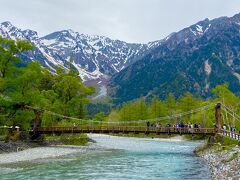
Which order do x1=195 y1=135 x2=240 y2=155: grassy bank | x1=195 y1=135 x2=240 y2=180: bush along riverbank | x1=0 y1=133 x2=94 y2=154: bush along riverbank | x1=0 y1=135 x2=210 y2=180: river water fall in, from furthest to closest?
x1=0 y1=133 x2=94 y2=154: bush along riverbank
x1=195 y1=135 x2=240 y2=155: grassy bank
x1=0 y1=135 x2=210 y2=180: river water
x1=195 y1=135 x2=240 y2=180: bush along riverbank

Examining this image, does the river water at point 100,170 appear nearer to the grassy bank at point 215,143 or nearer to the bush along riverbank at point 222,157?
the bush along riverbank at point 222,157

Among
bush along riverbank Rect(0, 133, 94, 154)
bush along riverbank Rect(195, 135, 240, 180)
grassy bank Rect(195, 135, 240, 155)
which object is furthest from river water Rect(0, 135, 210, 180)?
bush along riverbank Rect(0, 133, 94, 154)

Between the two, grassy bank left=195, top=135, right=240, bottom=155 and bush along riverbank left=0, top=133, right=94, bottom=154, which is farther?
bush along riverbank left=0, top=133, right=94, bottom=154

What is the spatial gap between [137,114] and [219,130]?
65.2 metres

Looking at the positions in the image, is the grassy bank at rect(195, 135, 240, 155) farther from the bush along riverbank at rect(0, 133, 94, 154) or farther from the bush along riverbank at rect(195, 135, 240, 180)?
the bush along riverbank at rect(0, 133, 94, 154)

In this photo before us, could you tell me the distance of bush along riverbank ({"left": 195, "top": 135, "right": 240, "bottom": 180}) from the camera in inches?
1052

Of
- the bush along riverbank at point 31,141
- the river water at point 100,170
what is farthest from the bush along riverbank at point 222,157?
the bush along riverbank at point 31,141

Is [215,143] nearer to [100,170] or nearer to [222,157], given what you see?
[222,157]

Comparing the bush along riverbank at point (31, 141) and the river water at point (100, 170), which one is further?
the bush along riverbank at point (31, 141)

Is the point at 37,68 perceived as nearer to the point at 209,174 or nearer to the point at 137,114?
the point at 209,174

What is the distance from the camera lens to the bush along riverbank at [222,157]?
26.7 meters

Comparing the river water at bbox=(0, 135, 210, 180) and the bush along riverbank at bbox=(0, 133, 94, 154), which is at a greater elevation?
the bush along riverbank at bbox=(0, 133, 94, 154)

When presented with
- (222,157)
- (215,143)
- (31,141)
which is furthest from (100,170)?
(31,141)

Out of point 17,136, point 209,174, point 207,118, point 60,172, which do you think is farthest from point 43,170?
point 207,118
